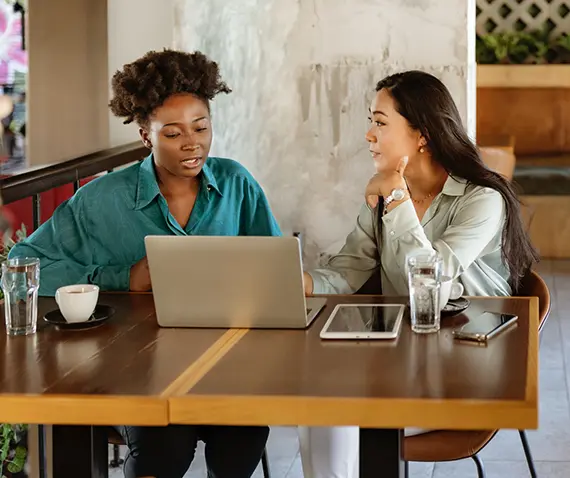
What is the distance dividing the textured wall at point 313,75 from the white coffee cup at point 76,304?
1.21 m

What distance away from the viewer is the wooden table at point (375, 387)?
129 centimetres

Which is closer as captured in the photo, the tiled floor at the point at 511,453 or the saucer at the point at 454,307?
the saucer at the point at 454,307

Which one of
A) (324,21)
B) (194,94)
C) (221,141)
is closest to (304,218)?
(221,141)

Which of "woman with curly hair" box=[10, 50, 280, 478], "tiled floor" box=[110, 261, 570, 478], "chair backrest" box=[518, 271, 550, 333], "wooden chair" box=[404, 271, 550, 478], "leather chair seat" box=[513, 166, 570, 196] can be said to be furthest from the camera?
"leather chair seat" box=[513, 166, 570, 196]

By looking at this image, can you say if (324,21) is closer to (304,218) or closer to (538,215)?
(304,218)

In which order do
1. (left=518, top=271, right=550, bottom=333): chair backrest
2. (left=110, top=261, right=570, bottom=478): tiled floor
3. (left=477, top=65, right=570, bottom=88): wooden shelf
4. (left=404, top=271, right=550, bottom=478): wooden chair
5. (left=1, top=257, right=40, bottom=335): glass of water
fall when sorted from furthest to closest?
(left=477, top=65, right=570, bottom=88): wooden shelf, (left=110, top=261, right=570, bottom=478): tiled floor, (left=518, top=271, right=550, bottom=333): chair backrest, (left=404, top=271, right=550, bottom=478): wooden chair, (left=1, top=257, right=40, bottom=335): glass of water

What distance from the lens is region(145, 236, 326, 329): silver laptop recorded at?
5.37 ft

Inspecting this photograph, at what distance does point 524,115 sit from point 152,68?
4.12 m

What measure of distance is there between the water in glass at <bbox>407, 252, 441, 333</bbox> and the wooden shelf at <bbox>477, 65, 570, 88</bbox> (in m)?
4.25

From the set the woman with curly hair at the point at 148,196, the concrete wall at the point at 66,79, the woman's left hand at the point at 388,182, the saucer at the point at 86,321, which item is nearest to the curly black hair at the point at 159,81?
the woman with curly hair at the point at 148,196

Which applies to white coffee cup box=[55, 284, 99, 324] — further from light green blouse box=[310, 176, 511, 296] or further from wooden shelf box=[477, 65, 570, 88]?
wooden shelf box=[477, 65, 570, 88]

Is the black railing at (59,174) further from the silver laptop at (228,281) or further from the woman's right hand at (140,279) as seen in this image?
the silver laptop at (228,281)

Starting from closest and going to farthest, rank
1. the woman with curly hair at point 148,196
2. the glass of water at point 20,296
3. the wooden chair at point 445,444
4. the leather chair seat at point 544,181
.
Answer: the glass of water at point 20,296 < the wooden chair at point 445,444 < the woman with curly hair at point 148,196 < the leather chair seat at point 544,181

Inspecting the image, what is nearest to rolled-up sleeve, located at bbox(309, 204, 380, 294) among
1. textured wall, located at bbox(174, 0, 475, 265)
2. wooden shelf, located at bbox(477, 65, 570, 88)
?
textured wall, located at bbox(174, 0, 475, 265)
